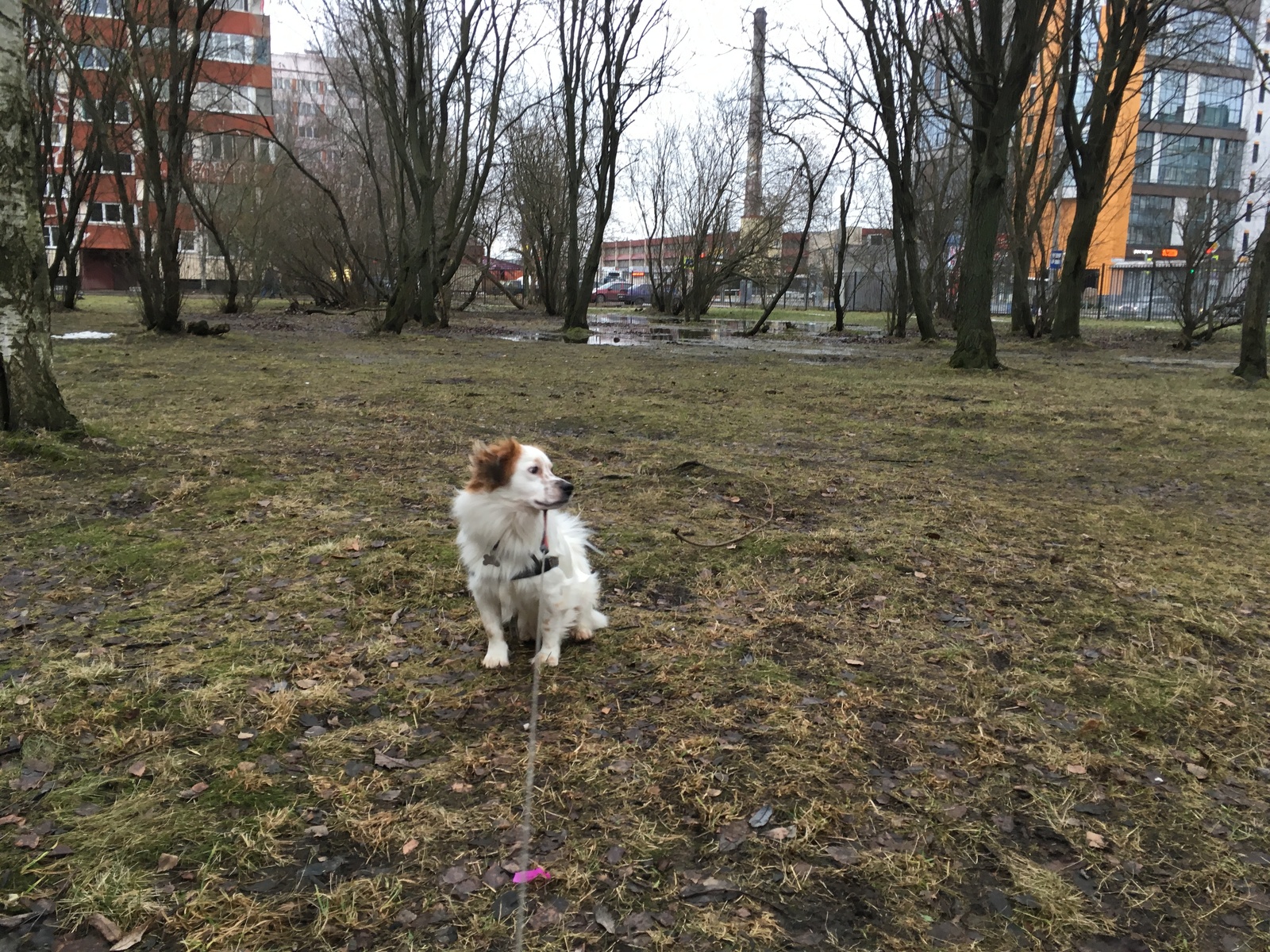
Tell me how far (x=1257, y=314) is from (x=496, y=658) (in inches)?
555

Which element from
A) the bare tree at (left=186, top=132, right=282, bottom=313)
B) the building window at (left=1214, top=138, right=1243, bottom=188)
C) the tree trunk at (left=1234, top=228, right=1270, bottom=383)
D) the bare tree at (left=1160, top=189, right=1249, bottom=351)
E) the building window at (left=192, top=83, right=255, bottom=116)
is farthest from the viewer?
the building window at (left=1214, top=138, right=1243, bottom=188)

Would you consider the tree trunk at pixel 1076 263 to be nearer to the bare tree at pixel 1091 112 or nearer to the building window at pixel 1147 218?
the bare tree at pixel 1091 112

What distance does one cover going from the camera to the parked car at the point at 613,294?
53.6 meters

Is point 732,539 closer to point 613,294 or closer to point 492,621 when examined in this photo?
point 492,621

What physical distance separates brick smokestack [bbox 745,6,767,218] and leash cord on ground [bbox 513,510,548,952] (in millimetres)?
21939

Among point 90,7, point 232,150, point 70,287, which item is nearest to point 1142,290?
point 232,150


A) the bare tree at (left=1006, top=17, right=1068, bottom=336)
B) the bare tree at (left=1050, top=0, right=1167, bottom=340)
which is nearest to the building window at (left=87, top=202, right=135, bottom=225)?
the bare tree at (left=1006, top=17, right=1068, bottom=336)

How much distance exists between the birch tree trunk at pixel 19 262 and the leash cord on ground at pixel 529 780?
4.96 metres

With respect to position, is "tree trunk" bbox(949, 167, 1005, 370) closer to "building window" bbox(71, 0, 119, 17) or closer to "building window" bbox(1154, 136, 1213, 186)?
"building window" bbox(71, 0, 119, 17)

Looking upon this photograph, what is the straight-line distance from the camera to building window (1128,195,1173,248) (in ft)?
230

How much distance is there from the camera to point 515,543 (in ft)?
11.0

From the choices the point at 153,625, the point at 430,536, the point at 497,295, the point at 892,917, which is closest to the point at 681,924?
the point at 892,917

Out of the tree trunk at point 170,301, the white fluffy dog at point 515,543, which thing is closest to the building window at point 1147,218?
the tree trunk at point 170,301

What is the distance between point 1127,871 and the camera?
234 cm
